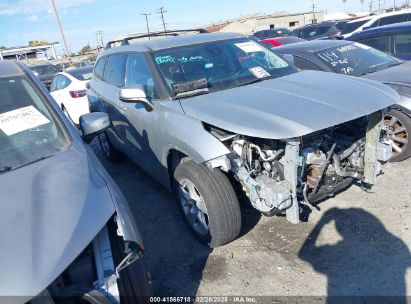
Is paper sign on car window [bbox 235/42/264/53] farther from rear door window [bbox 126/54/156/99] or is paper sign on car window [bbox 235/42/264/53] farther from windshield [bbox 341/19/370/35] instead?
windshield [bbox 341/19/370/35]

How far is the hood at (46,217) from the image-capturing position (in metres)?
1.58

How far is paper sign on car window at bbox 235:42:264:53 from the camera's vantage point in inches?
165

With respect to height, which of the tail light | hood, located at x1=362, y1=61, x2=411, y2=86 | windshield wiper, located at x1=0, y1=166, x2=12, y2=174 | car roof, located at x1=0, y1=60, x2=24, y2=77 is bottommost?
the tail light

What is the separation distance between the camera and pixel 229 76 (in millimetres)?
3734

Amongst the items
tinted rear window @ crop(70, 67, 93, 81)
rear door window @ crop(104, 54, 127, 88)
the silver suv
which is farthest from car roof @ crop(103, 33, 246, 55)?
tinted rear window @ crop(70, 67, 93, 81)

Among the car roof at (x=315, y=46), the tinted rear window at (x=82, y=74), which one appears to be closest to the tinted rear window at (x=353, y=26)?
the car roof at (x=315, y=46)

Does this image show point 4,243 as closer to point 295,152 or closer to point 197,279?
point 197,279

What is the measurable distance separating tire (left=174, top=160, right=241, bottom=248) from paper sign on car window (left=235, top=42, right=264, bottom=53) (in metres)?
1.66

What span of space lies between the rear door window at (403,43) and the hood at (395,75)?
147cm

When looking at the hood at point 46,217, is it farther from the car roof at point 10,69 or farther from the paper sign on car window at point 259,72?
the paper sign on car window at point 259,72

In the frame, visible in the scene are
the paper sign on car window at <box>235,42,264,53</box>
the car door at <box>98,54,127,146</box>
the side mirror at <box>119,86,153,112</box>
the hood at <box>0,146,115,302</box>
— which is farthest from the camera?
the car door at <box>98,54,127,146</box>

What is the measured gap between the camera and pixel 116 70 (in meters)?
4.84

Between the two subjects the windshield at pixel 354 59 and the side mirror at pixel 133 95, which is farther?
the windshield at pixel 354 59

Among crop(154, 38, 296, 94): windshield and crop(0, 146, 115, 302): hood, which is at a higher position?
crop(154, 38, 296, 94): windshield
